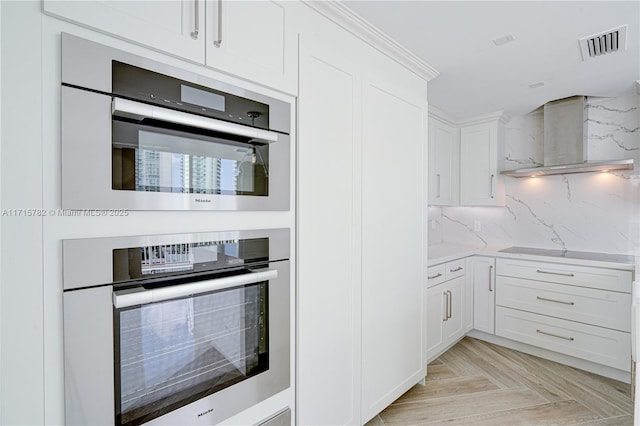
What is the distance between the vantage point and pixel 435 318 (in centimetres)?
276

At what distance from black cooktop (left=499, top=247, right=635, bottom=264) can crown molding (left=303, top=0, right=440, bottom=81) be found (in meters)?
2.04

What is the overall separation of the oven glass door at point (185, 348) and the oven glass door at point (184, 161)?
38 centimetres

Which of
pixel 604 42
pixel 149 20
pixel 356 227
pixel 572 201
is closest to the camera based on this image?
pixel 149 20

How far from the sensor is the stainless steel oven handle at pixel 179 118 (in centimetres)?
94

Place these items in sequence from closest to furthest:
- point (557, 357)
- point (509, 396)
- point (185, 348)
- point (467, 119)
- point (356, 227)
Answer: point (185, 348)
point (356, 227)
point (509, 396)
point (557, 357)
point (467, 119)

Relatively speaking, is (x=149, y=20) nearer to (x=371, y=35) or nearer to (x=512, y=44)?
(x=371, y=35)

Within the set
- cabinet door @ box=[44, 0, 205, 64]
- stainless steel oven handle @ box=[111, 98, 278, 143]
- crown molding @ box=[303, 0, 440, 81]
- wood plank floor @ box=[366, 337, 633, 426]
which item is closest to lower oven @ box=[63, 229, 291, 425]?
stainless steel oven handle @ box=[111, 98, 278, 143]

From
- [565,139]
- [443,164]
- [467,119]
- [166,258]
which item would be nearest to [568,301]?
[565,139]

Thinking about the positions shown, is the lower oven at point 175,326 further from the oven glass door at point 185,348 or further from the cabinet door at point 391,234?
the cabinet door at point 391,234

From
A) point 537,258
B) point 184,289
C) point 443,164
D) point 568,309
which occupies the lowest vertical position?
point 568,309

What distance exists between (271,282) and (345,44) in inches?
49.9

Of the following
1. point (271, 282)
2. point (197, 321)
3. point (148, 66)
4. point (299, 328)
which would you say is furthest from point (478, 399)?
point (148, 66)

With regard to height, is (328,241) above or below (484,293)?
above

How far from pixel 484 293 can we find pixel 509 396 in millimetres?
1078
